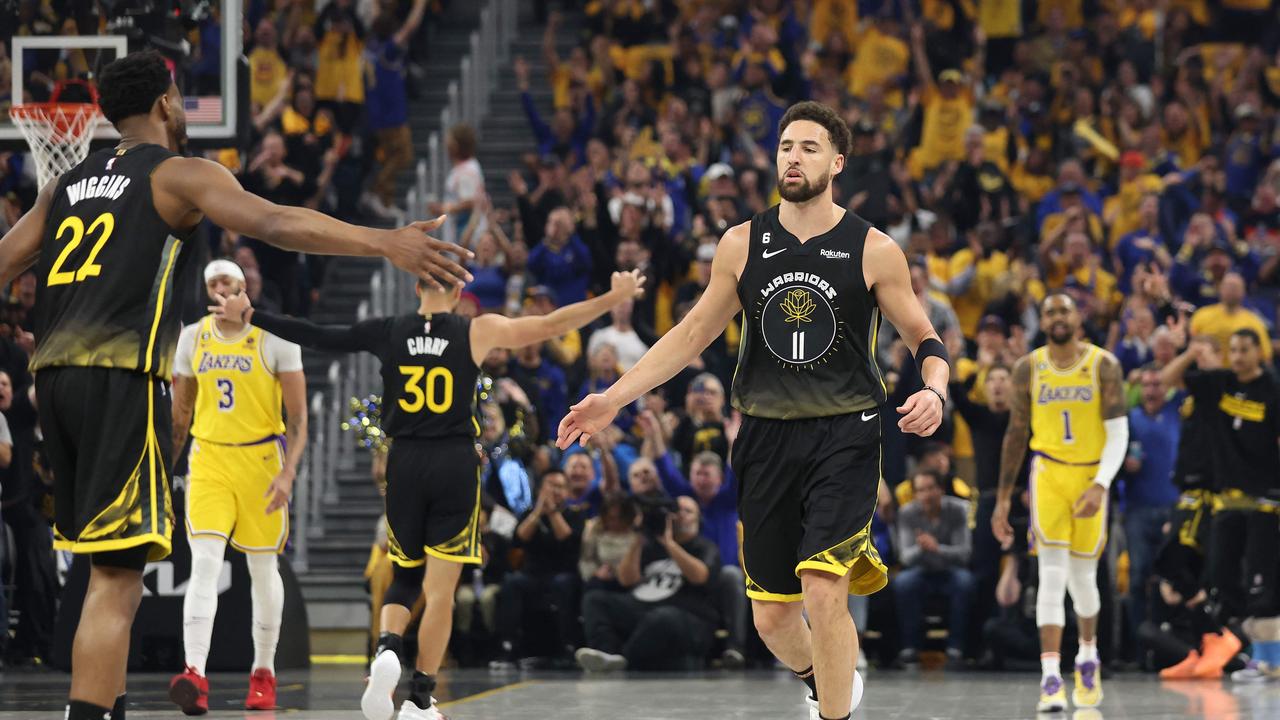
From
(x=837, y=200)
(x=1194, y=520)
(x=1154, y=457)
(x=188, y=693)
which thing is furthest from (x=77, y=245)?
(x=837, y=200)

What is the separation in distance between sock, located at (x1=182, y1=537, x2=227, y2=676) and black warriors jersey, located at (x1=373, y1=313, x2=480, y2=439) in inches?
60.8

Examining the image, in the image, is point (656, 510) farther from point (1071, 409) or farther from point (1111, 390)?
point (1111, 390)

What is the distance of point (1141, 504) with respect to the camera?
1586 cm

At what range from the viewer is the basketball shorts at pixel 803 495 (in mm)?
7113

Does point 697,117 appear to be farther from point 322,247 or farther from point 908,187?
point 322,247

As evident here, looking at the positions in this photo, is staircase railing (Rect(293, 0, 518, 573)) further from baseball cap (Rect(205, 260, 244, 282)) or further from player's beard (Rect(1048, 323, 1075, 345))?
player's beard (Rect(1048, 323, 1075, 345))

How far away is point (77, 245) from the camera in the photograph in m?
6.28

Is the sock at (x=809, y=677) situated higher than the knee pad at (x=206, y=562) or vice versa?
the knee pad at (x=206, y=562)

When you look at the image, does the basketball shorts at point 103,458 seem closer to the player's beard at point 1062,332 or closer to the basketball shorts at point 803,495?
the basketball shorts at point 803,495

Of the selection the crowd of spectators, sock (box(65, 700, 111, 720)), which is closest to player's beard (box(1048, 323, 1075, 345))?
the crowd of spectators

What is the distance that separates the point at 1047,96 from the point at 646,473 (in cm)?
981

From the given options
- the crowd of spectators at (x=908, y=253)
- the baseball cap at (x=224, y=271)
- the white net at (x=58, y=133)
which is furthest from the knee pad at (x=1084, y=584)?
the white net at (x=58, y=133)

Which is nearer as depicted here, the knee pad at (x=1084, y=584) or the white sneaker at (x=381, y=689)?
the white sneaker at (x=381, y=689)

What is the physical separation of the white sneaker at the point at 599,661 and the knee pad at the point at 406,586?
5.10 m
